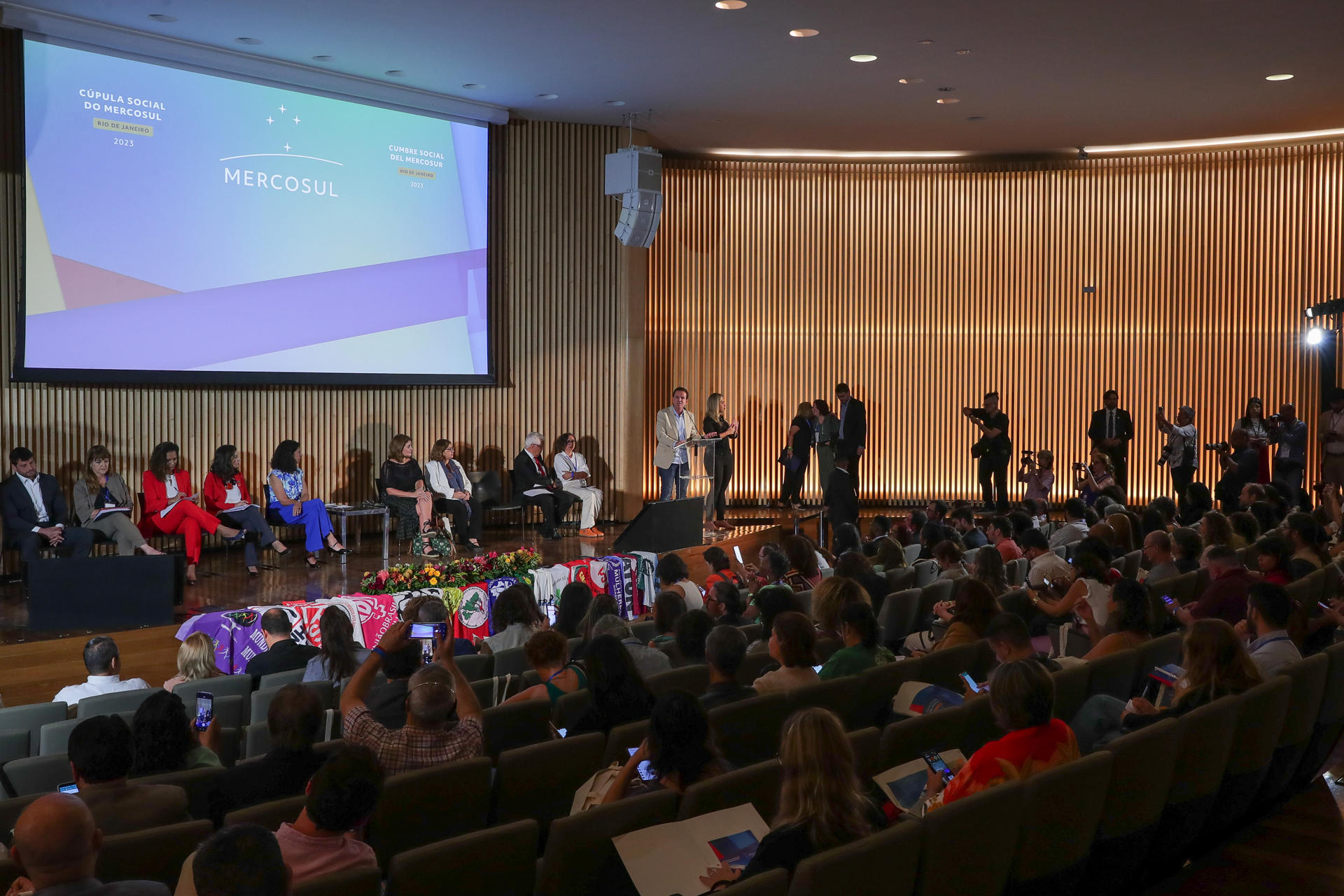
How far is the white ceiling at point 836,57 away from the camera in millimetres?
8438

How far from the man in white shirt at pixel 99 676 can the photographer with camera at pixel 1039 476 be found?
8757 mm

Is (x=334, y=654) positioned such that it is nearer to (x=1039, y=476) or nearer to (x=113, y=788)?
(x=113, y=788)

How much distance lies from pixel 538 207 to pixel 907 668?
879cm

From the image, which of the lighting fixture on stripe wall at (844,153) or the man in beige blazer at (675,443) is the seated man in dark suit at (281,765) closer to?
the man in beige blazer at (675,443)

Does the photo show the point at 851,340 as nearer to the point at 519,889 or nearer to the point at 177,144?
the point at 177,144

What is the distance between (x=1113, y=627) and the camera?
4.87 metres

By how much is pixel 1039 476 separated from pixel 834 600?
765 cm

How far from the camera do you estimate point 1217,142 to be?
13.2 m

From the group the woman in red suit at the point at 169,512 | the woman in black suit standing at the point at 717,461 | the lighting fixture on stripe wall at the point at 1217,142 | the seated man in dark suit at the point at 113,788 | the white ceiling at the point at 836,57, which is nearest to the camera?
the seated man in dark suit at the point at 113,788

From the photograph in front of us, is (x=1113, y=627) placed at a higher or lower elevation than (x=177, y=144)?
lower

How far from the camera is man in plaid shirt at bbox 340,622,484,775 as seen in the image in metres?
3.46

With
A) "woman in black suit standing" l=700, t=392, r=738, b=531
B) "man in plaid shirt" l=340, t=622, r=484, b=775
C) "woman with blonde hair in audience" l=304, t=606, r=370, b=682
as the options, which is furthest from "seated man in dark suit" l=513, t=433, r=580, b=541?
"man in plaid shirt" l=340, t=622, r=484, b=775

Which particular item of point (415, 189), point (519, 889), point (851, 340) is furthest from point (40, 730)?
point (851, 340)

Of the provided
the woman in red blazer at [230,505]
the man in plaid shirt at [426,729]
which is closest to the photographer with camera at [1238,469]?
the woman in red blazer at [230,505]
